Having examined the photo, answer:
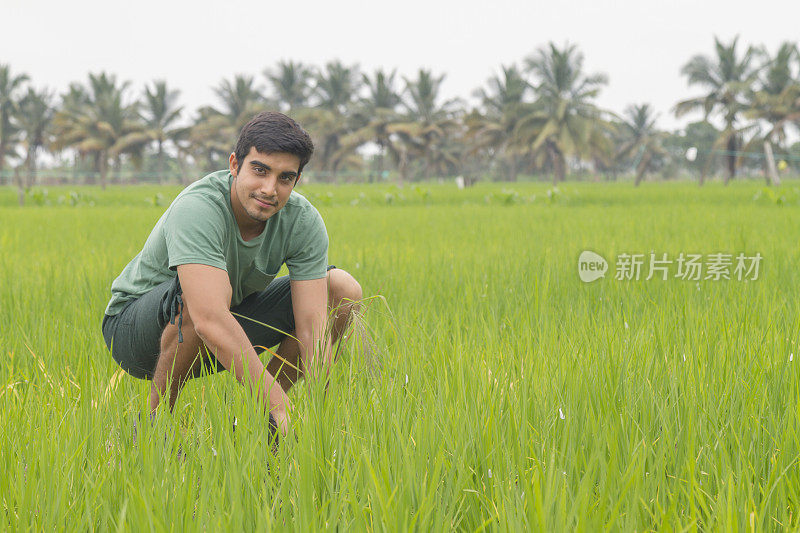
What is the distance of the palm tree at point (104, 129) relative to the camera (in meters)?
30.6

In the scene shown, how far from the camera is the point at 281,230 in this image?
1869 millimetres

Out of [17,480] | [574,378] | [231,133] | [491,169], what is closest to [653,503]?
[574,378]

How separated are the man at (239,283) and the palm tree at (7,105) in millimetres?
38132

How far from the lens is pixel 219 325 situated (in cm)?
147

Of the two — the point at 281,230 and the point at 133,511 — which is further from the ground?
the point at 281,230

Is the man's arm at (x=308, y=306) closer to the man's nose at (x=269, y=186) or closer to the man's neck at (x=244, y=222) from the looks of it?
the man's neck at (x=244, y=222)

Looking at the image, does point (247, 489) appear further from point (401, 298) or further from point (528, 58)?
point (528, 58)

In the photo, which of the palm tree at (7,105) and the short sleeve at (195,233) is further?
the palm tree at (7,105)

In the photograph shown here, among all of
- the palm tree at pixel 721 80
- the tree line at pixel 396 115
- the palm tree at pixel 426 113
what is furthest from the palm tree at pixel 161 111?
the palm tree at pixel 721 80

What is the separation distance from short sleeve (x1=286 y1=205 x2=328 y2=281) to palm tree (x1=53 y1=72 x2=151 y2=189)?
31358 mm

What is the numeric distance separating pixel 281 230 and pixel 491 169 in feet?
166

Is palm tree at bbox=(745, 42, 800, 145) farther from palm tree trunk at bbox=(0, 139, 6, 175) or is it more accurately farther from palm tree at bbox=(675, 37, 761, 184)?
palm tree trunk at bbox=(0, 139, 6, 175)

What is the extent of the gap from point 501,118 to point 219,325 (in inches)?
1222

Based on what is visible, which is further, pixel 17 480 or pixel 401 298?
pixel 401 298
